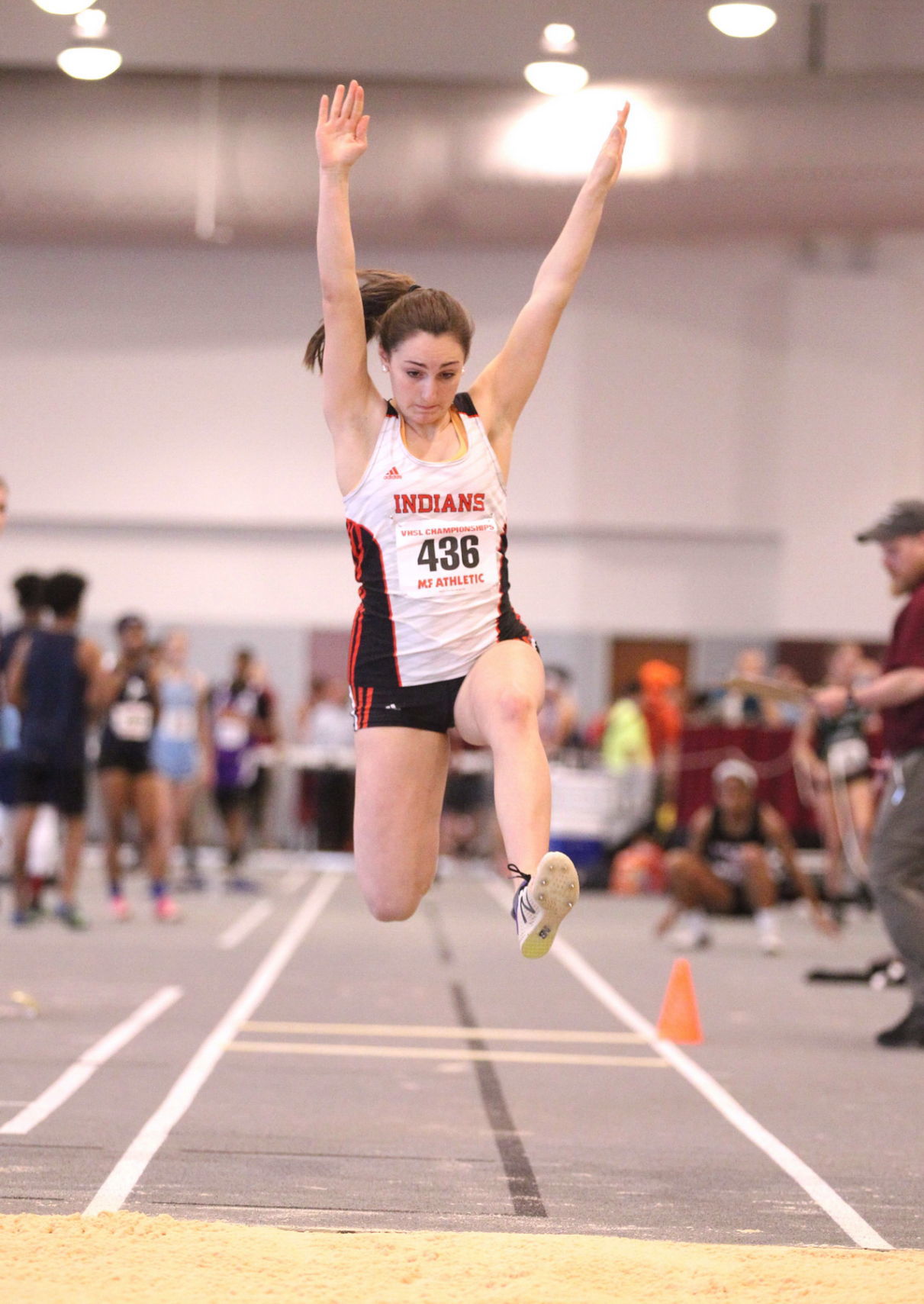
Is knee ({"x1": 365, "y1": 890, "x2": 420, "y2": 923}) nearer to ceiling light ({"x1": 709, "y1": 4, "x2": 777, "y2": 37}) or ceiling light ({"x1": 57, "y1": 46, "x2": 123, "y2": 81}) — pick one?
ceiling light ({"x1": 709, "y1": 4, "x2": 777, "y2": 37})

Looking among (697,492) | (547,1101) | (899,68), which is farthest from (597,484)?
(547,1101)

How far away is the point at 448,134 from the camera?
1010 centimetres

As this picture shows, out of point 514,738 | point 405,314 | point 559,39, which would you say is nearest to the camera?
point 514,738

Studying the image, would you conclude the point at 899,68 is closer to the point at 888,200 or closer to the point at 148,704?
the point at 888,200

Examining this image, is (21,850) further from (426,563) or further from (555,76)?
(426,563)

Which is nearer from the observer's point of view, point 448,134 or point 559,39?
point 559,39

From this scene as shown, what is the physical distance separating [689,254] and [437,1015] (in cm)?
1118

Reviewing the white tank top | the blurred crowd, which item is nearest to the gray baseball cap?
the blurred crowd

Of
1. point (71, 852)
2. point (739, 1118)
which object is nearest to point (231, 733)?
point (71, 852)

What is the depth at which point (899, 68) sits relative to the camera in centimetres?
973

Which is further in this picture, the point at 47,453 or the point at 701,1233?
the point at 47,453

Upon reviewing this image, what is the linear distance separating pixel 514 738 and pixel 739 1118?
165 centimetres

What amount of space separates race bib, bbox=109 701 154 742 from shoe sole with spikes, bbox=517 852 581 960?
6.38 meters

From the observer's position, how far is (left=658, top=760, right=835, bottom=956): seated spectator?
9047 millimetres
